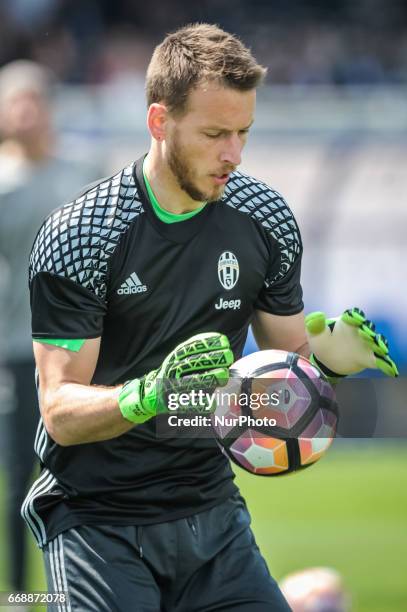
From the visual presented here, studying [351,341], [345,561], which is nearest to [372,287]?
[345,561]

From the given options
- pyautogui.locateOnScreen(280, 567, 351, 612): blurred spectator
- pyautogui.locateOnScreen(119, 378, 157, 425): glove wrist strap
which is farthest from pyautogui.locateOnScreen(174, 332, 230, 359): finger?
pyautogui.locateOnScreen(280, 567, 351, 612): blurred spectator

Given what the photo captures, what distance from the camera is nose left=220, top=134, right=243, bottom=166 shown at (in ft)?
12.4

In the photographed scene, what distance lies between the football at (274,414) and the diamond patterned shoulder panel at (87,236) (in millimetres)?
→ 534

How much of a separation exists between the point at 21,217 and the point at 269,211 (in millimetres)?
3066

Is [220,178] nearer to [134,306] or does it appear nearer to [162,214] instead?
[162,214]

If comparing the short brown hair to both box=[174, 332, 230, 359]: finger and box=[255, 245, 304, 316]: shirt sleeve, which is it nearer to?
box=[255, 245, 304, 316]: shirt sleeve

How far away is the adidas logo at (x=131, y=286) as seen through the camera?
3.80 m

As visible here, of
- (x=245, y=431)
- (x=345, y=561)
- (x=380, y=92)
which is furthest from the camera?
(x=380, y=92)

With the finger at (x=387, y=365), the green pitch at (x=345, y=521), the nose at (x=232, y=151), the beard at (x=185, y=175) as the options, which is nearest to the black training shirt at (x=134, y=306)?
the beard at (x=185, y=175)

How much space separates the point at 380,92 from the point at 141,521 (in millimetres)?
10866

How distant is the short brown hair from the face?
32 millimetres

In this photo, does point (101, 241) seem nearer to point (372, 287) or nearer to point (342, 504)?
point (342, 504)

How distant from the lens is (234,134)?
382cm

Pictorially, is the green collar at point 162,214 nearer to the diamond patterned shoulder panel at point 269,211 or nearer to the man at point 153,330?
the man at point 153,330
